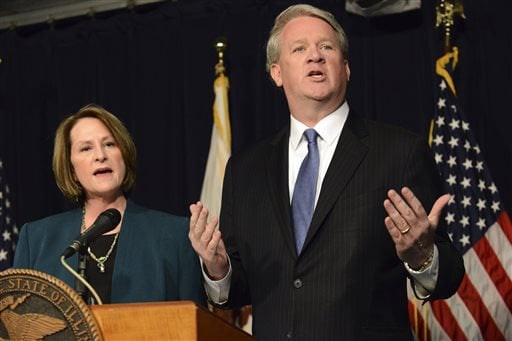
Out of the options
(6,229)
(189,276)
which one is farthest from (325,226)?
(6,229)

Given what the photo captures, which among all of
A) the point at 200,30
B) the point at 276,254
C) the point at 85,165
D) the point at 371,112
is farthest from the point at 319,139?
the point at 200,30

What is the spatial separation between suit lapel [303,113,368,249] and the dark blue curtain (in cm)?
222

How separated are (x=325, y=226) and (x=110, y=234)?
80 centimetres

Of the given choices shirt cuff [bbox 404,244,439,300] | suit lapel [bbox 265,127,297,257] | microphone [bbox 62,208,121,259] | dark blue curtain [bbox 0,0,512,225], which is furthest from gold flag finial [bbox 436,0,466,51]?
microphone [bbox 62,208,121,259]

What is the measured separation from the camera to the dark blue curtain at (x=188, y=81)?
496cm

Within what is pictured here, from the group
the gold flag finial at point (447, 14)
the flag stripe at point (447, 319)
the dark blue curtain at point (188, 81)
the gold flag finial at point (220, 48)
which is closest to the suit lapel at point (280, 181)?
the flag stripe at point (447, 319)

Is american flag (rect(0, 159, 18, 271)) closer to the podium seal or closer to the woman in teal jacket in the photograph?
the woman in teal jacket

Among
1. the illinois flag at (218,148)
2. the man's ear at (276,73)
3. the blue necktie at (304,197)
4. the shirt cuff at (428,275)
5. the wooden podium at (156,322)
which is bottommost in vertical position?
the wooden podium at (156,322)

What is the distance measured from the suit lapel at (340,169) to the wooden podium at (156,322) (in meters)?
0.71

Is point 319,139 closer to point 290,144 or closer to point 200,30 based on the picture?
point 290,144

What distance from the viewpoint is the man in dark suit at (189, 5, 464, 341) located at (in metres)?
2.57

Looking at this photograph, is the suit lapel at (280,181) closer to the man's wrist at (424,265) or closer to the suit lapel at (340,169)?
the suit lapel at (340,169)

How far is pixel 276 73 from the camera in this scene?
122 inches

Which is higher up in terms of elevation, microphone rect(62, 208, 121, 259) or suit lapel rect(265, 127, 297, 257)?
suit lapel rect(265, 127, 297, 257)
